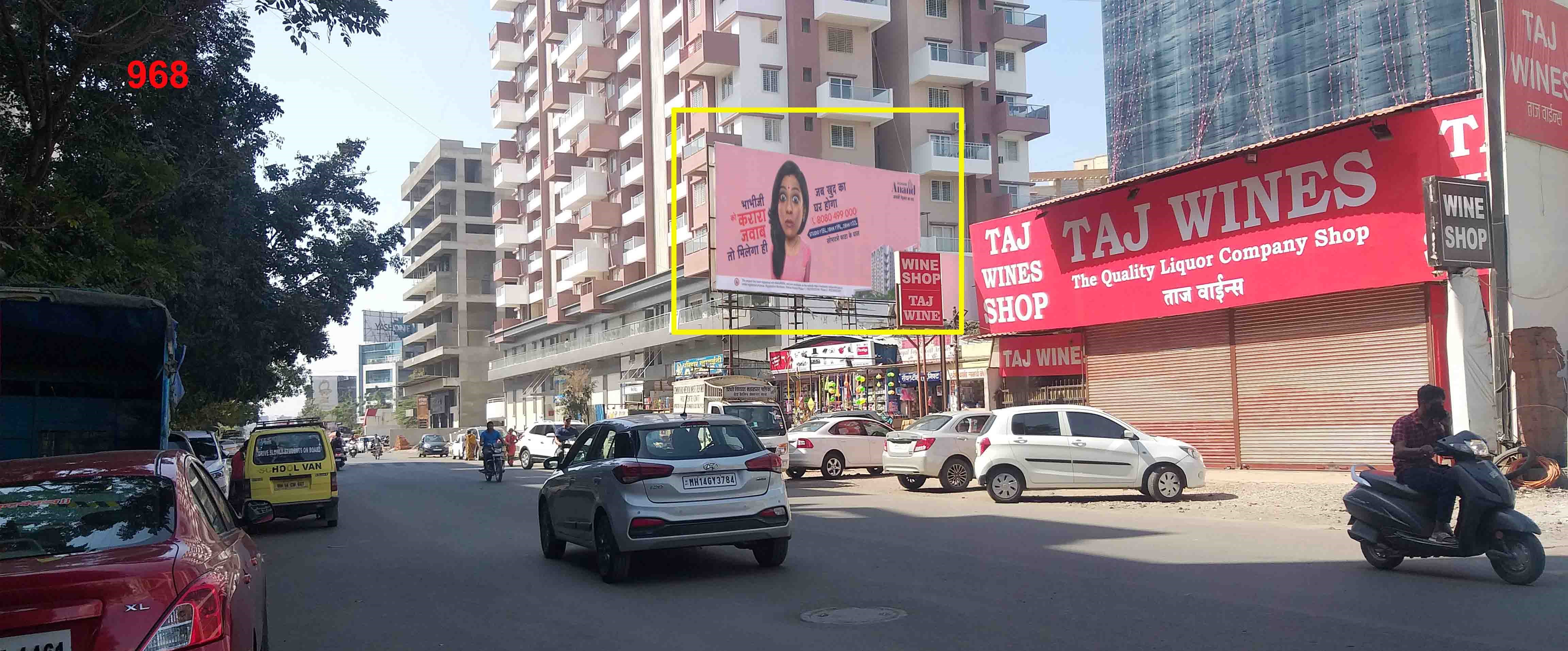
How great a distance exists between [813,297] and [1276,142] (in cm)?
1618

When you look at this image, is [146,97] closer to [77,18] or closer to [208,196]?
[77,18]

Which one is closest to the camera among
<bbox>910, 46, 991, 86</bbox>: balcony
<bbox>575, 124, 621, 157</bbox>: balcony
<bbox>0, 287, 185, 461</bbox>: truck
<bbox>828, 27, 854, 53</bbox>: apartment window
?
<bbox>0, 287, 185, 461</bbox>: truck

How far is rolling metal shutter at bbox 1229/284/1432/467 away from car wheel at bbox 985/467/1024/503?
684 cm

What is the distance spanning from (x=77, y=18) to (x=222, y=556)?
10737mm

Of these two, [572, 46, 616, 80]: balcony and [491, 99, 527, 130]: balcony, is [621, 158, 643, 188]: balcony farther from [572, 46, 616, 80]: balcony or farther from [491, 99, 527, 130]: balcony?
[491, 99, 527, 130]: balcony

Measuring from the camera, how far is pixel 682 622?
8000 mm

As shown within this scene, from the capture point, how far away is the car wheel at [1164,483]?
1672cm

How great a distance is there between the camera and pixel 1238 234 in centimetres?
2180

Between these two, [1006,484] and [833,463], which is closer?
[1006,484]

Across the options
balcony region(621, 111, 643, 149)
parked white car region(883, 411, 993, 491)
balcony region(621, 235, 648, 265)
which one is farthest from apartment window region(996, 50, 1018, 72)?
parked white car region(883, 411, 993, 491)

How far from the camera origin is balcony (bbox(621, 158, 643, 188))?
188ft

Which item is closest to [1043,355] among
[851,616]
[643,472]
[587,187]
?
[643,472]

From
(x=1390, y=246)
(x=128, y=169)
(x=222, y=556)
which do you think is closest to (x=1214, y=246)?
(x=1390, y=246)

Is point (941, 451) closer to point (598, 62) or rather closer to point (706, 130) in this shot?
point (706, 130)
